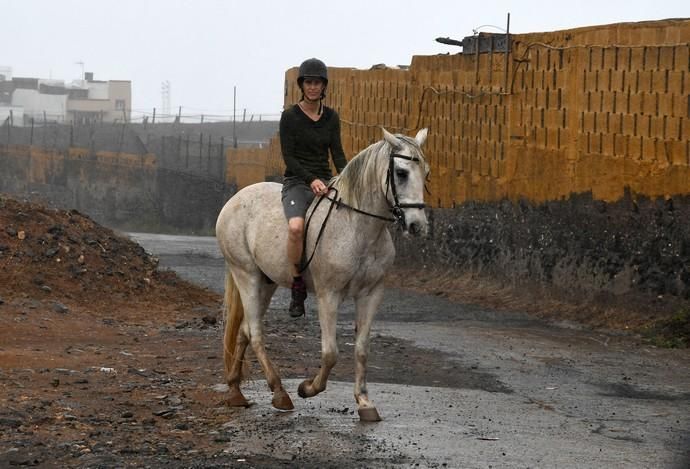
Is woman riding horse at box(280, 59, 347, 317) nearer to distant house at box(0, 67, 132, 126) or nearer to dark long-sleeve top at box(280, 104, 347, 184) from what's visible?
dark long-sleeve top at box(280, 104, 347, 184)

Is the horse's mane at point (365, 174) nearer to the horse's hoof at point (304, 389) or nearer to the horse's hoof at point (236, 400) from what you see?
the horse's hoof at point (304, 389)

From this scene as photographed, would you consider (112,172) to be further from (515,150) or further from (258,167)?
(515,150)

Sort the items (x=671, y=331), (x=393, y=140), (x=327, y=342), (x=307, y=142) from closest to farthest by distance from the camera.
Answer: (x=393, y=140) → (x=327, y=342) → (x=307, y=142) → (x=671, y=331)

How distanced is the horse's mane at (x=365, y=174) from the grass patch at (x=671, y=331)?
5740 millimetres

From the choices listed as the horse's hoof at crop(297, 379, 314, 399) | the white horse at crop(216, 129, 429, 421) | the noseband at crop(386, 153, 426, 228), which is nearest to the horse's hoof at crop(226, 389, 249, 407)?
the white horse at crop(216, 129, 429, 421)

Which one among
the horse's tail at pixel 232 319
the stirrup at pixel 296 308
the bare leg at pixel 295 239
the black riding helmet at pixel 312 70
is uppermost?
the black riding helmet at pixel 312 70

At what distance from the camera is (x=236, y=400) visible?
10.7m

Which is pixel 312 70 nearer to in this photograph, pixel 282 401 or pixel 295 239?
pixel 295 239

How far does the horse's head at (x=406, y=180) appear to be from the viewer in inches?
384

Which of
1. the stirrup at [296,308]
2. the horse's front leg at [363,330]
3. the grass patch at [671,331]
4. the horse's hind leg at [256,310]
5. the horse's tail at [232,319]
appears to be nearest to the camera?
the horse's front leg at [363,330]

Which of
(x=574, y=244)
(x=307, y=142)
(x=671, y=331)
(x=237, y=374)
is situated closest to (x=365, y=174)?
(x=307, y=142)

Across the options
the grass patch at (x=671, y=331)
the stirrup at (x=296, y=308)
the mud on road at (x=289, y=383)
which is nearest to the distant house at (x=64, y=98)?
the mud on road at (x=289, y=383)

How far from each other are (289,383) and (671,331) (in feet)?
17.5

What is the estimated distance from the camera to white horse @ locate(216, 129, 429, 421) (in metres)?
9.90
